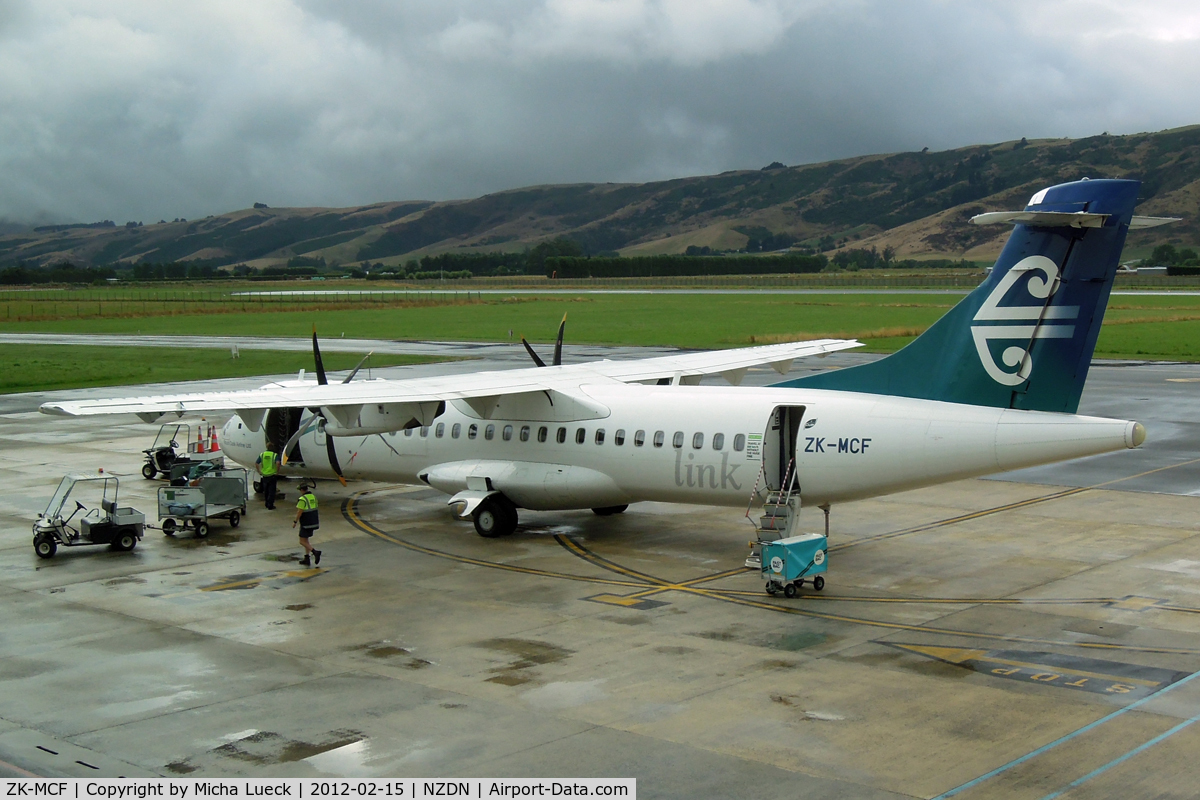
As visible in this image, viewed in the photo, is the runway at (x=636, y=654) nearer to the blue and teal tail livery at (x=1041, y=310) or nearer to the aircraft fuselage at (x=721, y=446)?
the aircraft fuselage at (x=721, y=446)

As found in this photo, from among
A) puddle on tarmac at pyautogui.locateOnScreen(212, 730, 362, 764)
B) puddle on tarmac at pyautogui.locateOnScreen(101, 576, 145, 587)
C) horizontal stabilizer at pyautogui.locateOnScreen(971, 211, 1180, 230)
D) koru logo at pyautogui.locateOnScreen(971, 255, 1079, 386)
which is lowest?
puddle on tarmac at pyautogui.locateOnScreen(212, 730, 362, 764)

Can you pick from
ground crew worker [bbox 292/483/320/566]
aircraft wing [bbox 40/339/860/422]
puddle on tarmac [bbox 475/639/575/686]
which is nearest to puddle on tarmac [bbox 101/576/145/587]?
ground crew worker [bbox 292/483/320/566]

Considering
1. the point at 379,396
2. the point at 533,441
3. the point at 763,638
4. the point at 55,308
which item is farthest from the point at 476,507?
the point at 55,308

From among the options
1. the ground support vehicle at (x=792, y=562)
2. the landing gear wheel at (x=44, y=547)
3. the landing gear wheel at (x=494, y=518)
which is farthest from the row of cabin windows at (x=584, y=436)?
the landing gear wheel at (x=44, y=547)

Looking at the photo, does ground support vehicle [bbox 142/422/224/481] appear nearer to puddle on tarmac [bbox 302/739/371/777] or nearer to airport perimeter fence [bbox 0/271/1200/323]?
puddle on tarmac [bbox 302/739/371/777]

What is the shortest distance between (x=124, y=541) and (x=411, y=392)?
6.89 metres

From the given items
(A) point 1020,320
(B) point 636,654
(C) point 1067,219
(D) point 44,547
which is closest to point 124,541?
(D) point 44,547

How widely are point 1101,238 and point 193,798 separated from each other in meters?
15.9

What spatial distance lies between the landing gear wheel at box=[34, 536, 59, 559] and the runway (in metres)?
0.54

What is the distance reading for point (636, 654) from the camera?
16.1 m

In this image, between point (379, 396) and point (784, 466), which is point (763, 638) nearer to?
point (784, 466)

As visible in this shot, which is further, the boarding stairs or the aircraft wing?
the aircraft wing

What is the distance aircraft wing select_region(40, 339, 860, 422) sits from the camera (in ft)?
69.5

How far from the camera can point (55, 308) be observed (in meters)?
121
